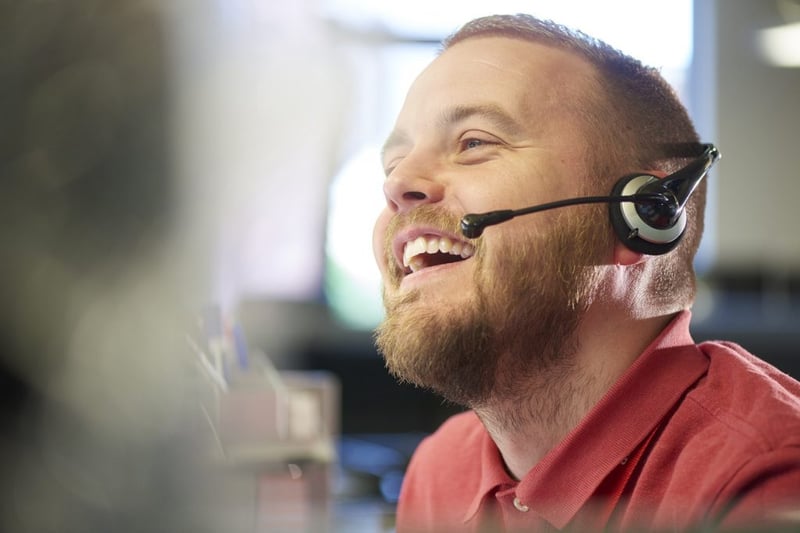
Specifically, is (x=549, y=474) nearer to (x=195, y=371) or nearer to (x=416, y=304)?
(x=416, y=304)

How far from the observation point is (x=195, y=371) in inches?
16.5

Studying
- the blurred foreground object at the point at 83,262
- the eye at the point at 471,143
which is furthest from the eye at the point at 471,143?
the blurred foreground object at the point at 83,262

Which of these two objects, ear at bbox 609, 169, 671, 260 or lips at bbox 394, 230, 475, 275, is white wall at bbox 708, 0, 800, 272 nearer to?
ear at bbox 609, 169, 671, 260

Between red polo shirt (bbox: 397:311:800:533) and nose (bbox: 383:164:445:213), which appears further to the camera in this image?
nose (bbox: 383:164:445:213)

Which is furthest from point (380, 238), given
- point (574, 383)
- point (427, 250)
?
point (574, 383)

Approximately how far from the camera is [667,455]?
493 mm

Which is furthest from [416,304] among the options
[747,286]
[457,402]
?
[747,286]

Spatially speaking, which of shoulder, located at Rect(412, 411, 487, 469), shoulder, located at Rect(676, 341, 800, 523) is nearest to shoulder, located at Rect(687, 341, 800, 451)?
shoulder, located at Rect(676, 341, 800, 523)

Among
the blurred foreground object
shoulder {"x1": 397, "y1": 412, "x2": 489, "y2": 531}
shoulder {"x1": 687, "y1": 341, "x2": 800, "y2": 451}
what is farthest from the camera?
shoulder {"x1": 397, "y1": 412, "x2": 489, "y2": 531}

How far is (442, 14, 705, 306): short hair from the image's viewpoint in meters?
0.55

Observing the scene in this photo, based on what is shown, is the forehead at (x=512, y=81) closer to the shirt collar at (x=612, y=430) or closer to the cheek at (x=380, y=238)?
the cheek at (x=380, y=238)

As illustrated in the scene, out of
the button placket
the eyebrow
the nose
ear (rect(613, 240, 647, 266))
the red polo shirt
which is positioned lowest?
the button placket

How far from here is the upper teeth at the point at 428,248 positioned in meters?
0.52

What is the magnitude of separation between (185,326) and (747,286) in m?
0.86
